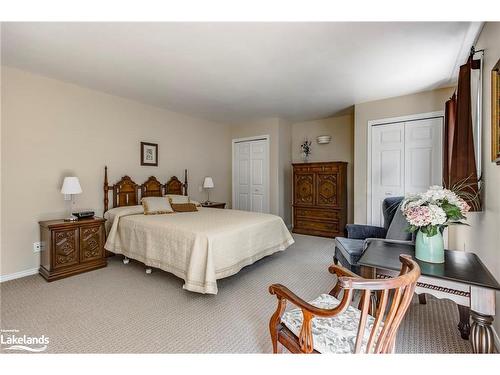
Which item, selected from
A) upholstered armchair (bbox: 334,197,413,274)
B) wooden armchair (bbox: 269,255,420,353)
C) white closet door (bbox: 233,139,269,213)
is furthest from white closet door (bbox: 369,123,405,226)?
wooden armchair (bbox: 269,255,420,353)

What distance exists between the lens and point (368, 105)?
167 inches

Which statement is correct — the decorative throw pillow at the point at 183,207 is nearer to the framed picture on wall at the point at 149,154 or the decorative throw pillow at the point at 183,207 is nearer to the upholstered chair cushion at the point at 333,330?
the framed picture on wall at the point at 149,154

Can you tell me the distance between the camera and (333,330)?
1.24 m

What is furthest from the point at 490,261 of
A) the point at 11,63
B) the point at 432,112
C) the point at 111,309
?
the point at 11,63

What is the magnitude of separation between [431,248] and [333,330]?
877 mm

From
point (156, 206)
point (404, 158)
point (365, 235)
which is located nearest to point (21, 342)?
point (156, 206)

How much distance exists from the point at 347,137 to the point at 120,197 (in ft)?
15.0

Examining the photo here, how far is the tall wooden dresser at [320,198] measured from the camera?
187 inches

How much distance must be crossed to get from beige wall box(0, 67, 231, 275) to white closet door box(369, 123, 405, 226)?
12.3 feet

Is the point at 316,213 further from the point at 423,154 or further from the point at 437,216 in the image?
the point at 437,216

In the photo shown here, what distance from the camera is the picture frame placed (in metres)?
1.66

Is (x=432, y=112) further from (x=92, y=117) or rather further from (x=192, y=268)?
(x=92, y=117)

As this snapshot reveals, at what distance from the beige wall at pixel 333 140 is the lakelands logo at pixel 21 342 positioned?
5.01m

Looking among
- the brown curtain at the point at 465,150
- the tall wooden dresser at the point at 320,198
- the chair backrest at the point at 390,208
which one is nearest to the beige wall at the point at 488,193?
the brown curtain at the point at 465,150
